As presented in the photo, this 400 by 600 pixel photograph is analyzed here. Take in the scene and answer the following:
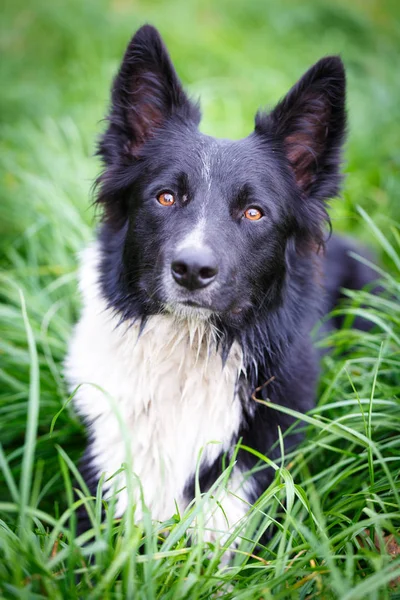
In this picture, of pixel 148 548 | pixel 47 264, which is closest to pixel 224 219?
pixel 148 548

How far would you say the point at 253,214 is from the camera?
281 centimetres

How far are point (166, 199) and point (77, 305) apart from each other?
1.75m

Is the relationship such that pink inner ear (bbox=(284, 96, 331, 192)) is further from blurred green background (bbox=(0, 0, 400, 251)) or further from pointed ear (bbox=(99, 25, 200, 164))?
blurred green background (bbox=(0, 0, 400, 251))

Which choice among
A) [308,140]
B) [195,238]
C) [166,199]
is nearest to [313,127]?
[308,140]

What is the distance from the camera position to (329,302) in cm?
451

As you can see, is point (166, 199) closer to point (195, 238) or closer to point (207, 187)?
point (207, 187)

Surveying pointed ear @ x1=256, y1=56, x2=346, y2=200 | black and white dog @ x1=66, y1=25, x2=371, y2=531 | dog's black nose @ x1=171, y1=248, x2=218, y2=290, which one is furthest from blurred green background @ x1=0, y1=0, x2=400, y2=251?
dog's black nose @ x1=171, y1=248, x2=218, y2=290

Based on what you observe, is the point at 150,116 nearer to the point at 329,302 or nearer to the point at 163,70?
the point at 163,70

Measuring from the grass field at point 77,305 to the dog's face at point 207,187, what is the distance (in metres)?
0.63

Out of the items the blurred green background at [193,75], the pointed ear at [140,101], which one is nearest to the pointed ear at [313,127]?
the pointed ear at [140,101]

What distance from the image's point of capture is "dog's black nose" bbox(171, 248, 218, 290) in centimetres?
241

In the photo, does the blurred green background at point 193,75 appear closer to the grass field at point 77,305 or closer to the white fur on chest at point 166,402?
the grass field at point 77,305

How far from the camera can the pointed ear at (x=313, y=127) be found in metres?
2.84

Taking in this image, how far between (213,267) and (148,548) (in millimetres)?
1215
